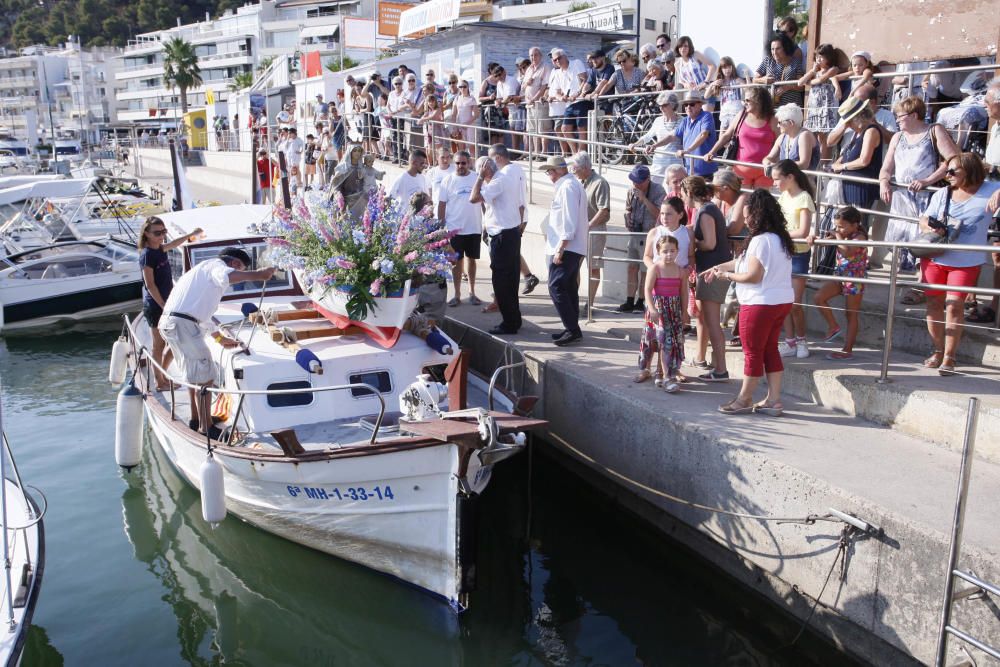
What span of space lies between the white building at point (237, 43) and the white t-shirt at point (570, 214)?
75.1m

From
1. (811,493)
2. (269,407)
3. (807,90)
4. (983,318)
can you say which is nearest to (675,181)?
(807,90)

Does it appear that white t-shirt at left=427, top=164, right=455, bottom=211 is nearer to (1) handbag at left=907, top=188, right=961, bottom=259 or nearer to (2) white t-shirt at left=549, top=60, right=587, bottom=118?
(2) white t-shirt at left=549, top=60, right=587, bottom=118

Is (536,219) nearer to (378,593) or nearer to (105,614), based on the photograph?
(378,593)

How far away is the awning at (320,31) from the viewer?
80.6m

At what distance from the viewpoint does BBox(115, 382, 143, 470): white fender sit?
335 inches

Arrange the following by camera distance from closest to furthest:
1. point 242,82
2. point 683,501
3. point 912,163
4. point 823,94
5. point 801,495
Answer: point 801,495, point 683,501, point 912,163, point 823,94, point 242,82

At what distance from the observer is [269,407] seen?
7535 mm

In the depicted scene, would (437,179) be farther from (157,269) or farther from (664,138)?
(157,269)

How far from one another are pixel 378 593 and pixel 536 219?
731 centimetres

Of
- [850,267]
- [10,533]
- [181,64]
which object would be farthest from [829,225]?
[181,64]

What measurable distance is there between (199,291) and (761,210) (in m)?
4.88

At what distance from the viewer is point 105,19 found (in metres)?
121

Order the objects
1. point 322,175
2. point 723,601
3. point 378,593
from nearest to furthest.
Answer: point 723,601 → point 378,593 → point 322,175

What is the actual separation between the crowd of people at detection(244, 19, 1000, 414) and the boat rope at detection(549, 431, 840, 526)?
883 millimetres
